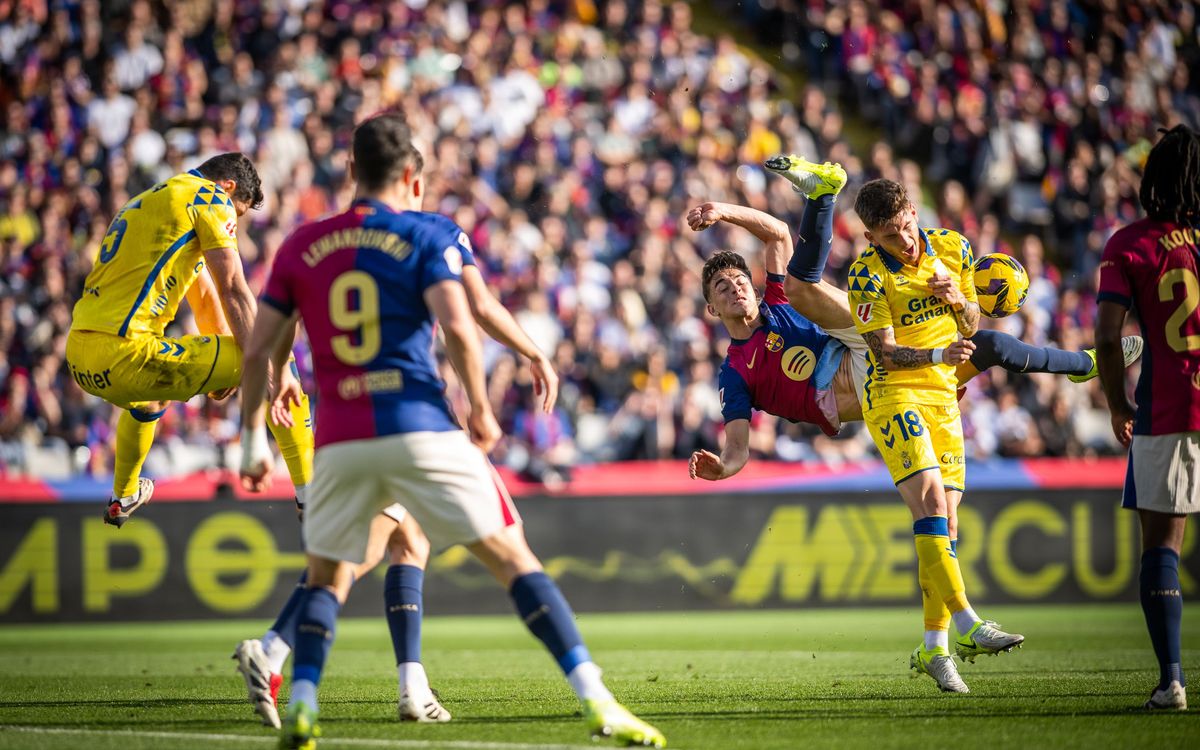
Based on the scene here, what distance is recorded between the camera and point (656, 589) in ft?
53.6

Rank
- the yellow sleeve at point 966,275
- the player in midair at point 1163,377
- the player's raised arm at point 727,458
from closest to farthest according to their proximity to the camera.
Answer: the player in midair at point 1163,377, the player's raised arm at point 727,458, the yellow sleeve at point 966,275

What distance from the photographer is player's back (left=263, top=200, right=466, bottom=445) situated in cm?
597

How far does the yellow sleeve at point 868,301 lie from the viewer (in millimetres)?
8773

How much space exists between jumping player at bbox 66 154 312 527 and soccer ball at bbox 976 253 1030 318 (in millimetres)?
4544

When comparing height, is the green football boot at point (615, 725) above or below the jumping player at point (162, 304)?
below

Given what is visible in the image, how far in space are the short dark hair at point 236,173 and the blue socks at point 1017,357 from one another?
468cm

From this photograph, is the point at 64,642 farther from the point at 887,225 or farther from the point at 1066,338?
the point at 1066,338

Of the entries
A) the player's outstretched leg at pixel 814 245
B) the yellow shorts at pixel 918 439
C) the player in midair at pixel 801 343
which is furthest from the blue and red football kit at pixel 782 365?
the yellow shorts at pixel 918 439

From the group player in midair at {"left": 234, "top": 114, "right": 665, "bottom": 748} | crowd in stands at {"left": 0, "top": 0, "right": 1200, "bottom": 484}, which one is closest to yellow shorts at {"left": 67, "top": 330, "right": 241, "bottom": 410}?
player in midair at {"left": 234, "top": 114, "right": 665, "bottom": 748}

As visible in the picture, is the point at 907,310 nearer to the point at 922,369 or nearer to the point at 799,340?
the point at 922,369

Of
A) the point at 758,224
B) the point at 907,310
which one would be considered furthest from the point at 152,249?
the point at 907,310

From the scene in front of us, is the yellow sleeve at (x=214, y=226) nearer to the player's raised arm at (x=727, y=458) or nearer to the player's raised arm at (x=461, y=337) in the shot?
the player's raised arm at (x=461, y=337)

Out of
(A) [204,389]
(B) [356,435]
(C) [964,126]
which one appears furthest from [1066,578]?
(B) [356,435]

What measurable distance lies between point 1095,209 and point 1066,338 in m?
3.07
